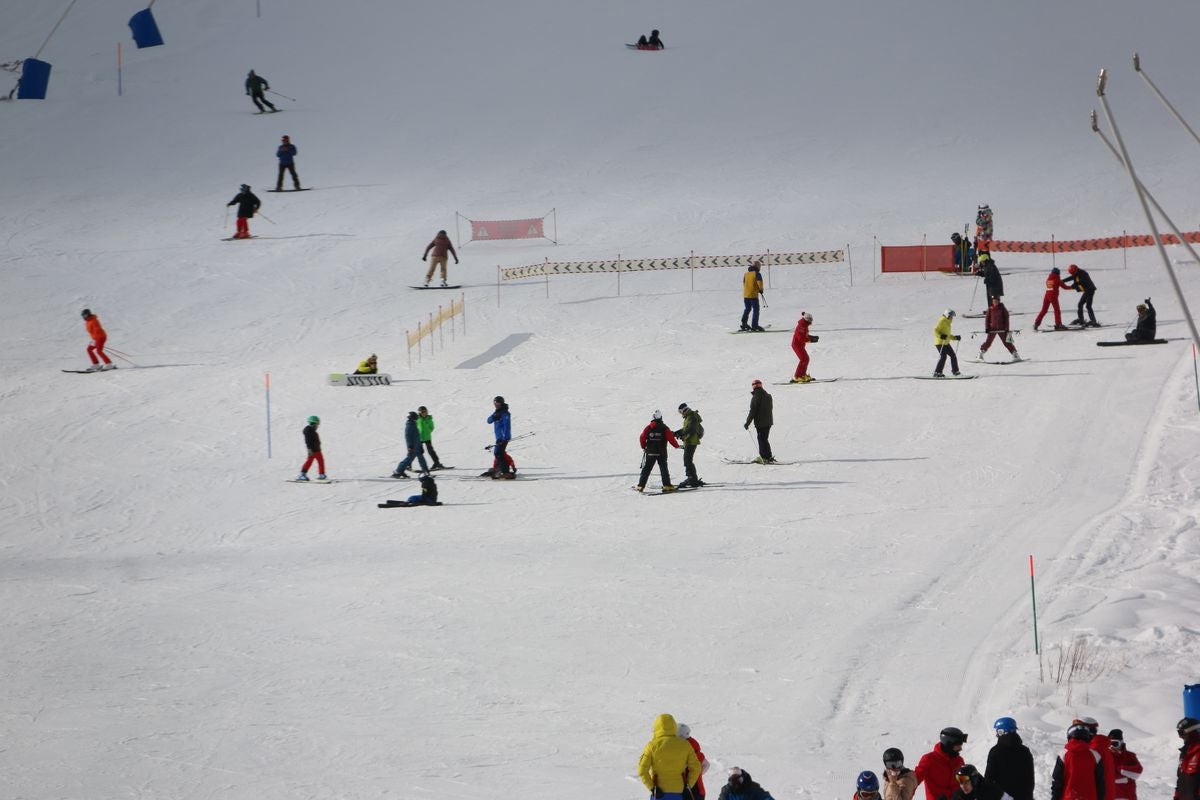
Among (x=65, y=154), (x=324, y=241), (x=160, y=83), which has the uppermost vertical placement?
(x=160, y=83)

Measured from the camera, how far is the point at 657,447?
1658 cm

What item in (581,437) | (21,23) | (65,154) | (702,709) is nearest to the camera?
(702,709)

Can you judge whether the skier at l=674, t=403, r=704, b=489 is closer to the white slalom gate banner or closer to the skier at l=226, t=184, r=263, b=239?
the white slalom gate banner

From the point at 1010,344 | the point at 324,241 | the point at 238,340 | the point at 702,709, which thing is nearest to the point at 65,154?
the point at 324,241

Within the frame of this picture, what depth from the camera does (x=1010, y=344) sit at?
21.5 metres

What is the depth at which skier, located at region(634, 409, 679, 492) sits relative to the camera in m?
16.5

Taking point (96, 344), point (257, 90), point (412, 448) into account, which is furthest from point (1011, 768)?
point (257, 90)

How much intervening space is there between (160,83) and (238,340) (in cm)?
1908

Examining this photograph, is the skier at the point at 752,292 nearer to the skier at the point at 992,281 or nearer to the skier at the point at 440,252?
the skier at the point at 992,281

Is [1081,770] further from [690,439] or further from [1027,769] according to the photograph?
[690,439]

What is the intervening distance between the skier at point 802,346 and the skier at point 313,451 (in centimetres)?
745

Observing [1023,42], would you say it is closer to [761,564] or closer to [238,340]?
[238,340]

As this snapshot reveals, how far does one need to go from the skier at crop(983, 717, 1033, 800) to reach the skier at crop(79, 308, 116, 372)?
→ 784 inches

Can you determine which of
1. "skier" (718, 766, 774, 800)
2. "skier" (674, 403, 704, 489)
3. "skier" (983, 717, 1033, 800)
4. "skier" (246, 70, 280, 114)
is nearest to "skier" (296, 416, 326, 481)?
"skier" (674, 403, 704, 489)
